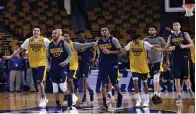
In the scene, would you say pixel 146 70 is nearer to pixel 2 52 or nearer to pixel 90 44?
pixel 90 44

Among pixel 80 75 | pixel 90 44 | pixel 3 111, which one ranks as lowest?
pixel 3 111

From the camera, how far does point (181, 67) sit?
33.2ft

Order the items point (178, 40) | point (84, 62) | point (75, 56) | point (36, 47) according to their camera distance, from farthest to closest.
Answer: point (84, 62), point (75, 56), point (36, 47), point (178, 40)

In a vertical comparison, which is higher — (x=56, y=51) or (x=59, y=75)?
(x=56, y=51)

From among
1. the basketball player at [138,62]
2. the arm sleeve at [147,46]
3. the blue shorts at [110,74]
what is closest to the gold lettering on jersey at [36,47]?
the blue shorts at [110,74]

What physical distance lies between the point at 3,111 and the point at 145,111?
3.05 m

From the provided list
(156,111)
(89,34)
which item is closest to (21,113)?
(156,111)

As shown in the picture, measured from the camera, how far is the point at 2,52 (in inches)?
743

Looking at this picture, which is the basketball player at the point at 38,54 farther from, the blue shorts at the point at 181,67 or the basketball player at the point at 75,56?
the blue shorts at the point at 181,67

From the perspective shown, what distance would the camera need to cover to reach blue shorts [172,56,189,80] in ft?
32.9

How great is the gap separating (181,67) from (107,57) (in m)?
1.75

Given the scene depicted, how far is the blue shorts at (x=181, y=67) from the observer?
32.9ft

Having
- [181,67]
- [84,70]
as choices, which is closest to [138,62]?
[181,67]

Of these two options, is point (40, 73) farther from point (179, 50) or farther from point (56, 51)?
point (179, 50)
